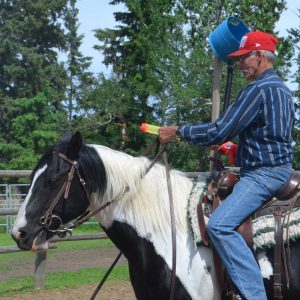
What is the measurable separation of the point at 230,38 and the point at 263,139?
5.54 ft

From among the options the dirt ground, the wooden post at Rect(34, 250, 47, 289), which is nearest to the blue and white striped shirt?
the dirt ground

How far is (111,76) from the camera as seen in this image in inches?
1248

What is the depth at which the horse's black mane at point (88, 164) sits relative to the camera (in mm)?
3889

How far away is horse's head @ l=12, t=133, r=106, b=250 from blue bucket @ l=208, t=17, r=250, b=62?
69.6 inches

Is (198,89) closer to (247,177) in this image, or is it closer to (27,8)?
(27,8)

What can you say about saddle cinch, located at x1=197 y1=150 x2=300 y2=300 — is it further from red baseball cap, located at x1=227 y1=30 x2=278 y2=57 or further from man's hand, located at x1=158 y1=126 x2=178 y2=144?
red baseball cap, located at x1=227 y1=30 x2=278 y2=57

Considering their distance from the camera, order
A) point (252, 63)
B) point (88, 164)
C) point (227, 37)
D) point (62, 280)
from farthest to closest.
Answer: point (62, 280), point (227, 37), point (88, 164), point (252, 63)

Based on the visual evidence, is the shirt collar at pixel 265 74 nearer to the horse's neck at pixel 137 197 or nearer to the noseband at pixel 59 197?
the horse's neck at pixel 137 197

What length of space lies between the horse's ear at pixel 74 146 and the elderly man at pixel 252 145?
73 cm

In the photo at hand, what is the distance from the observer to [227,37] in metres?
4.95

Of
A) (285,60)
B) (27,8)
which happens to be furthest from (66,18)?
(285,60)

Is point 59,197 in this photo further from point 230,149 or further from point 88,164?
point 230,149

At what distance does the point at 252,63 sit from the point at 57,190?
154 cm

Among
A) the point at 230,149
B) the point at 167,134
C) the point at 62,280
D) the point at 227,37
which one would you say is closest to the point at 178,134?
the point at 167,134
